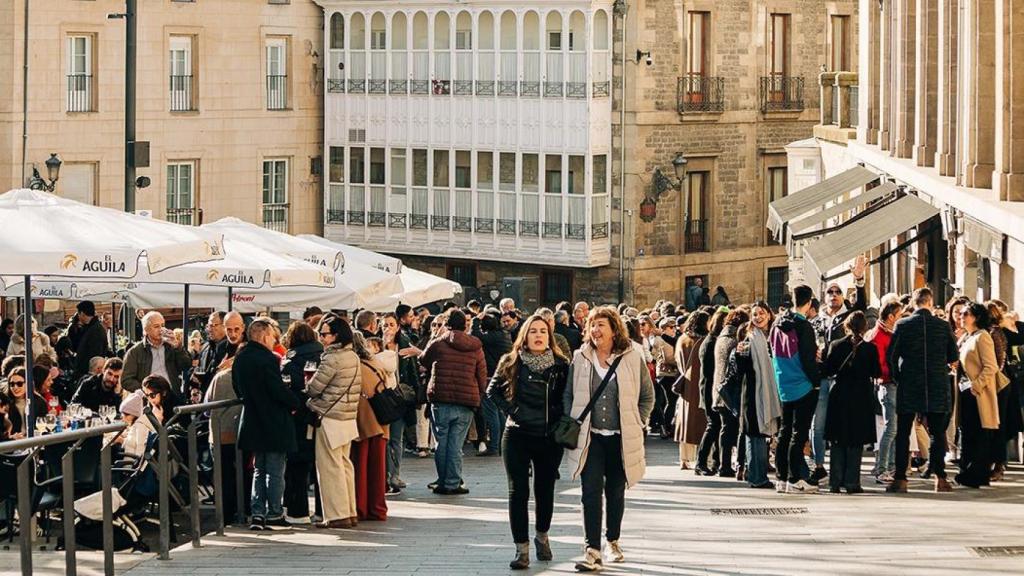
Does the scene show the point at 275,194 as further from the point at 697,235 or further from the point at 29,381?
the point at 29,381

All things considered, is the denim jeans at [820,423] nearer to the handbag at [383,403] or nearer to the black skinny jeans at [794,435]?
the black skinny jeans at [794,435]

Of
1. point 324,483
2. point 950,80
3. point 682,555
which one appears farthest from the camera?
point 950,80

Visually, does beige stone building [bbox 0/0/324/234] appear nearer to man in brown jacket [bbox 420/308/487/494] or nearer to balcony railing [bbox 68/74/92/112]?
balcony railing [bbox 68/74/92/112]

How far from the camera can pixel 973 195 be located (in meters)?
25.8

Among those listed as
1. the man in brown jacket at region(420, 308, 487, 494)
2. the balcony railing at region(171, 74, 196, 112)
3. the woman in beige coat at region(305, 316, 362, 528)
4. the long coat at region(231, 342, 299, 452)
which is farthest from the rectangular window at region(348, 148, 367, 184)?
the long coat at region(231, 342, 299, 452)

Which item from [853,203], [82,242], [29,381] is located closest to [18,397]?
[29,381]

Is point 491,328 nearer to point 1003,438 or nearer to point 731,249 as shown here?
point 1003,438

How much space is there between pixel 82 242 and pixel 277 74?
36.2m

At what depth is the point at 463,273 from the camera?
50.7m

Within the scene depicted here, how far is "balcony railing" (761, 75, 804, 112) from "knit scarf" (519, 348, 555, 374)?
39540 millimetres

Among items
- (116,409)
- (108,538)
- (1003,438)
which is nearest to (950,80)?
(1003,438)

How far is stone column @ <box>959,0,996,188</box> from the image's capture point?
2641cm

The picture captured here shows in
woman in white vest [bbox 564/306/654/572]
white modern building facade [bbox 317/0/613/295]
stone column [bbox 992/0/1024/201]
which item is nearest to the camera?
woman in white vest [bbox 564/306/654/572]

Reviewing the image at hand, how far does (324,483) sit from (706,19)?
3691 cm
